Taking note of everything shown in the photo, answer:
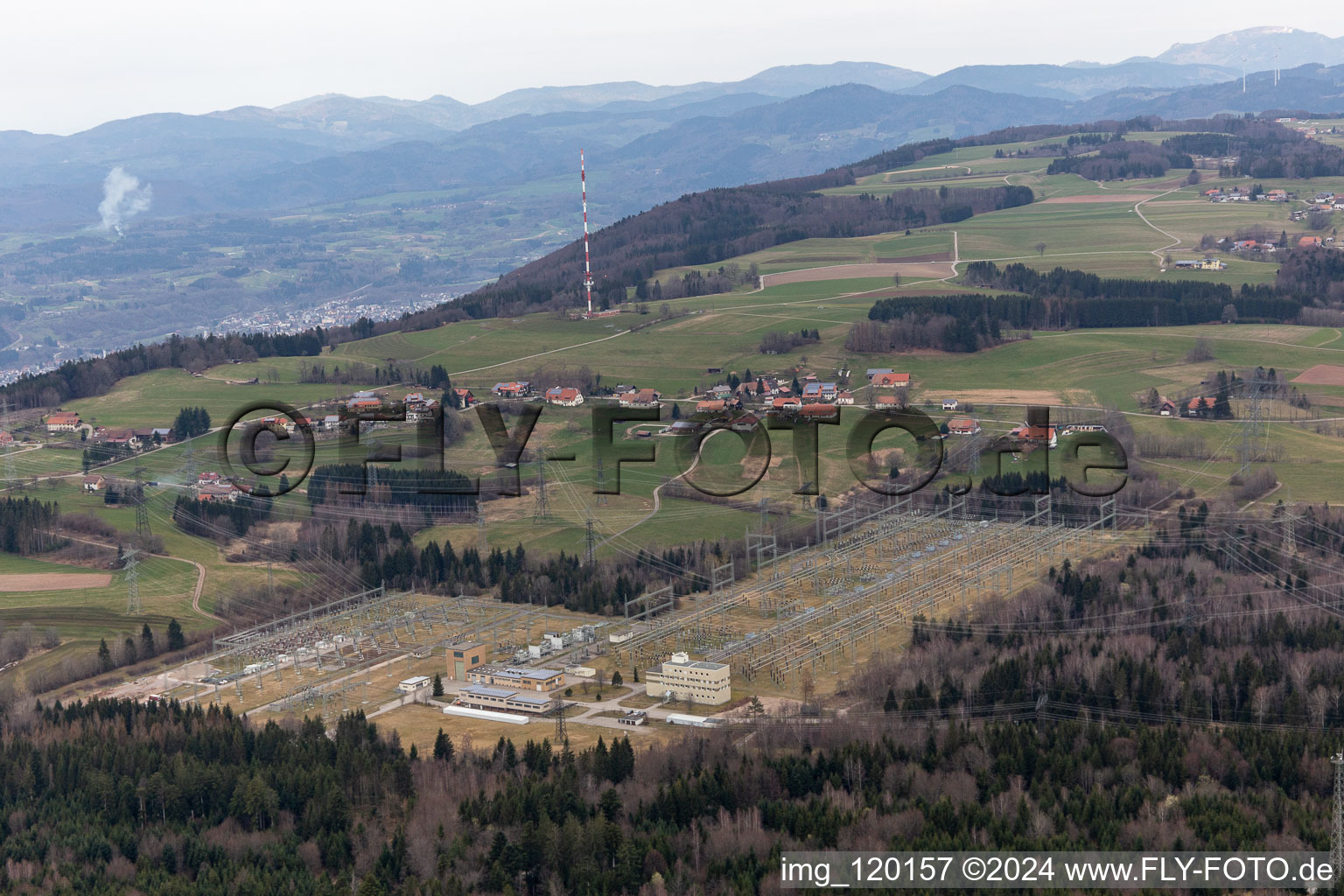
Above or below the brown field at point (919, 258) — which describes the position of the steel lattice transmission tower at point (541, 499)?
below

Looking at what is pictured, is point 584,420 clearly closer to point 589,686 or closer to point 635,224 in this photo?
point 589,686

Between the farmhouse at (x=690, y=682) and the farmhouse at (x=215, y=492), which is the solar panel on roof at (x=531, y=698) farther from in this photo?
the farmhouse at (x=215, y=492)

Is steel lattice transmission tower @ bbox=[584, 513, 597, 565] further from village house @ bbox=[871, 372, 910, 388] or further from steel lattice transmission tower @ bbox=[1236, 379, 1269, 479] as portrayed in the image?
steel lattice transmission tower @ bbox=[1236, 379, 1269, 479]

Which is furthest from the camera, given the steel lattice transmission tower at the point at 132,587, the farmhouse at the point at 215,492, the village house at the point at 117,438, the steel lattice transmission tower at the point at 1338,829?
the village house at the point at 117,438

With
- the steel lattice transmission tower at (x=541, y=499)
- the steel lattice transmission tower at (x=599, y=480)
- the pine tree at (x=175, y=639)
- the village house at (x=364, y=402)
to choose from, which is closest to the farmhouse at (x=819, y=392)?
the steel lattice transmission tower at (x=599, y=480)

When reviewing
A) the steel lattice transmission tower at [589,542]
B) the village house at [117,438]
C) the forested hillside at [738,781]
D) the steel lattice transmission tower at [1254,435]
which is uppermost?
the village house at [117,438]

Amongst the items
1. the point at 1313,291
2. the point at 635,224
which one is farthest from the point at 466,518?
the point at 635,224
